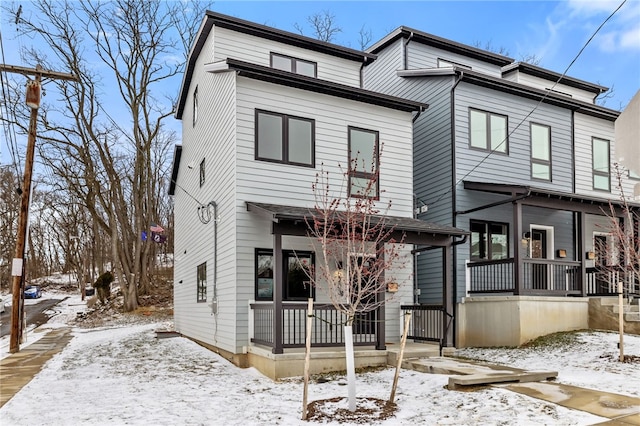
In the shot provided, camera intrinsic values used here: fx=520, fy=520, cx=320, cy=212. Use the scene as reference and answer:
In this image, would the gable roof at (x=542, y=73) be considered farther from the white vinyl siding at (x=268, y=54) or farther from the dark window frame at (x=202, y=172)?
the dark window frame at (x=202, y=172)

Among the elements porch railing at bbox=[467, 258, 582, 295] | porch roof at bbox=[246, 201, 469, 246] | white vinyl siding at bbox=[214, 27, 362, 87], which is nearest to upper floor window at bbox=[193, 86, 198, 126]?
white vinyl siding at bbox=[214, 27, 362, 87]

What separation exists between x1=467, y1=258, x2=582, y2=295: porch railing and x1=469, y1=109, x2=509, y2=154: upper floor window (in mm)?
3197

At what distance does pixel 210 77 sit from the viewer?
1302 centimetres

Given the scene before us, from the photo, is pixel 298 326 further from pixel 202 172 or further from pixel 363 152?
pixel 202 172

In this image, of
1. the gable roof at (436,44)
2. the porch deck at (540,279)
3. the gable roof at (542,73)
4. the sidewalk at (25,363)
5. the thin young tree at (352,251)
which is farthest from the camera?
the gable roof at (542,73)

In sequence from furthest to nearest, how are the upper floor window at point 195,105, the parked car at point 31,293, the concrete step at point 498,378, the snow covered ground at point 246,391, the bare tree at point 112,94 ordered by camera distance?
the parked car at point 31,293 < the bare tree at point 112,94 < the upper floor window at point 195,105 < the concrete step at point 498,378 < the snow covered ground at point 246,391

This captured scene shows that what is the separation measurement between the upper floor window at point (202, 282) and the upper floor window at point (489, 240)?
22.7 ft

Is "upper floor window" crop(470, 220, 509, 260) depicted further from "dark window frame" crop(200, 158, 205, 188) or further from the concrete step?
"dark window frame" crop(200, 158, 205, 188)

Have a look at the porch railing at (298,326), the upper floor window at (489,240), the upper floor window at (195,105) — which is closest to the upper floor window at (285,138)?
the porch railing at (298,326)

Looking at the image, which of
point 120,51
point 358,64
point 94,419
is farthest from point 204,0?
point 94,419

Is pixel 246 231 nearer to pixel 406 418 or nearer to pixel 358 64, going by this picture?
pixel 406 418

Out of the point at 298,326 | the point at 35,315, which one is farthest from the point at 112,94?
the point at 298,326

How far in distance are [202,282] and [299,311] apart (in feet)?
14.5

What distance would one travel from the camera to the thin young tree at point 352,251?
23.0 ft
